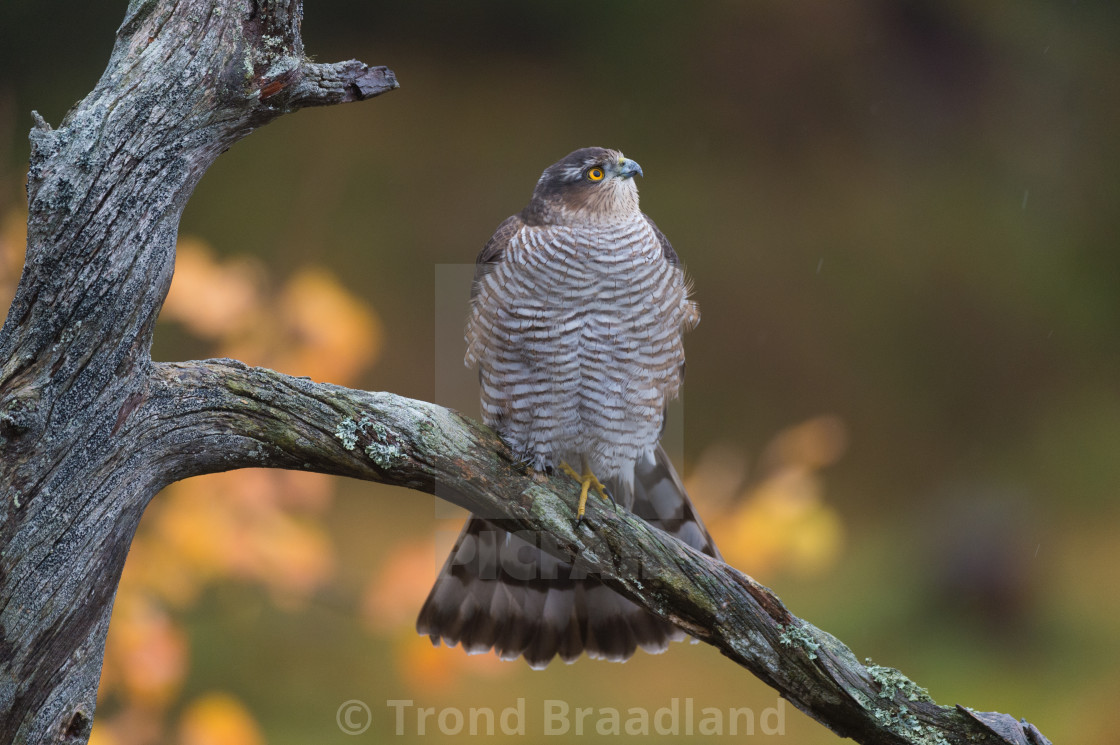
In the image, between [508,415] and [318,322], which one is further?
[318,322]

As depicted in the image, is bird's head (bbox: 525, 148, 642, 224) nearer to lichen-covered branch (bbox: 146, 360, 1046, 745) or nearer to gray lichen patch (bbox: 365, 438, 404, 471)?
lichen-covered branch (bbox: 146, 360, 1046, 745)

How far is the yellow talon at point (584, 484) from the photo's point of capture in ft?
6.46

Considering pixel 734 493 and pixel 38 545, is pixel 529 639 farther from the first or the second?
pixel 734 493

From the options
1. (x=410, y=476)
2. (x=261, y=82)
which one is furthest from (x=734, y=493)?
(x=261, y=82)

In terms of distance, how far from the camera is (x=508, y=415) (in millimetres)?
2123

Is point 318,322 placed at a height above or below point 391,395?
above

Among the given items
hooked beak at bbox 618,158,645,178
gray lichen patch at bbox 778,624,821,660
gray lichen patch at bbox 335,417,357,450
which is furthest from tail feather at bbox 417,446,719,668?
hooked beak at bbox 618,158,645,178

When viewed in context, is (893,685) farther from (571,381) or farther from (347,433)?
(347,433)

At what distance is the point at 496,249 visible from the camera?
84.9 inches

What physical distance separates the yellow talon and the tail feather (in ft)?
0.84

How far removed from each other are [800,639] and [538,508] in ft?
1.89

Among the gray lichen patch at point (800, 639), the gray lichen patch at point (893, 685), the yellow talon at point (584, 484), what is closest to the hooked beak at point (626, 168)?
the yellow talon at point (584, 484)

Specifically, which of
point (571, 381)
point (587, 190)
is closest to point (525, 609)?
point (571, 381)

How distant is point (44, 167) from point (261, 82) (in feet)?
1.19
